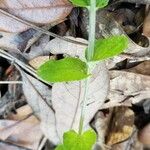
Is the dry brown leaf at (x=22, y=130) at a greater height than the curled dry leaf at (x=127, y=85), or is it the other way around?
the curled dry leaf at (x=127, y=85)

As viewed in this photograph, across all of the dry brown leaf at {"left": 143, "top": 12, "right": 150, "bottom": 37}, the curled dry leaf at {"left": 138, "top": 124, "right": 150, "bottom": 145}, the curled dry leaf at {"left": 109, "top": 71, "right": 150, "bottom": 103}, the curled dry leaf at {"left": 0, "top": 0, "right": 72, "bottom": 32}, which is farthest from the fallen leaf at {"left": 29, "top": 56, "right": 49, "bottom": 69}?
the curled dry leaf at {"left": 138, "top": 124, "right": 150, "bottom": 145}

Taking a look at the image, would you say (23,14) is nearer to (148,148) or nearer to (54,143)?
(54,143)

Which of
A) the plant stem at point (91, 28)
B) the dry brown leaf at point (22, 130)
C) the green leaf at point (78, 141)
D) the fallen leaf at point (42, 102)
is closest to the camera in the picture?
the plant stem at point (91, 28)

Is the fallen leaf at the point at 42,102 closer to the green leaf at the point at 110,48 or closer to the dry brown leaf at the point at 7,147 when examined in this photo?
the dry brown leaf at the point at 7,147

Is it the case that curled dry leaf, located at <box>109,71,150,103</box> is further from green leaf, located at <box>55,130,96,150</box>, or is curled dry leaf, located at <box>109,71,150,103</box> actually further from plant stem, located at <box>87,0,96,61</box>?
plant stem, located at <box>87,0,96,61</box>

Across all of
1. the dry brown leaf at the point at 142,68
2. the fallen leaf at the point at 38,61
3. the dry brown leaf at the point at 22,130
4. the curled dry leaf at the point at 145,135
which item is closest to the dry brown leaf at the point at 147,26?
the dry brown leaf at the point at 142,68

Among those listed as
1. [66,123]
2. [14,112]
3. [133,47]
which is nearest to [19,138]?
→ [14,112]

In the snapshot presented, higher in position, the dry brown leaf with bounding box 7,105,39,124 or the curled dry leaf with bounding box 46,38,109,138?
the curled dry leaf with bounding box 46,38,109,138
